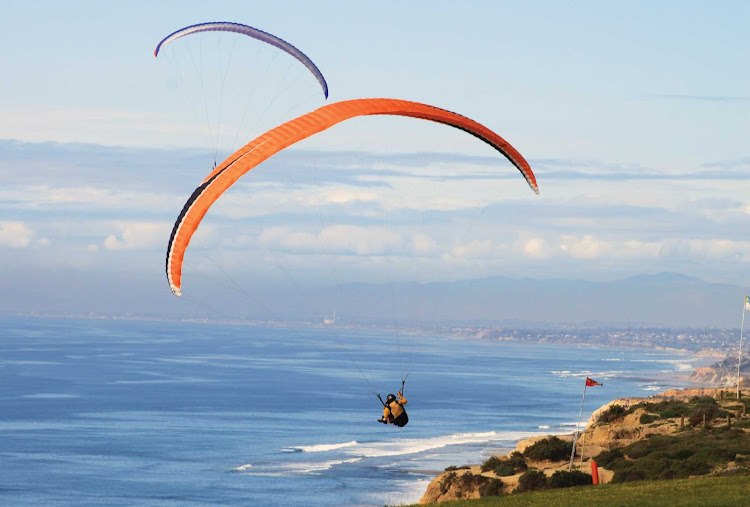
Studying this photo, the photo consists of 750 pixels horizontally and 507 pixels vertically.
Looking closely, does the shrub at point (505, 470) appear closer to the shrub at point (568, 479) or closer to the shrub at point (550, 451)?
the shrub at point (550, 451)

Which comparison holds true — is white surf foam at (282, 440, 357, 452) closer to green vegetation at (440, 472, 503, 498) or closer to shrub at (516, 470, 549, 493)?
green vegetation at (440, 472, 503, 498)

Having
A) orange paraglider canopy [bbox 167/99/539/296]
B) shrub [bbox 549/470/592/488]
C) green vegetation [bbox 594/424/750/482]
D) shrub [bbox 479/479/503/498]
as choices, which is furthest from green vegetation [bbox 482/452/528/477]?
orange paraglider canopy [bbox 167/99/539/296]

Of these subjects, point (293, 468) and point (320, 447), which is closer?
point (293, 468)

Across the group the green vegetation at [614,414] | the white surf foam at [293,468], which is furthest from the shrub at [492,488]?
the white surf foam at [293,468]

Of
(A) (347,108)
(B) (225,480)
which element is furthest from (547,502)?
(B) (225,480)

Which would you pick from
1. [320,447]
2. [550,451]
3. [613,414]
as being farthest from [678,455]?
[320,447]

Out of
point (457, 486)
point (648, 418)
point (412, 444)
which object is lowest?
point (457, 486)

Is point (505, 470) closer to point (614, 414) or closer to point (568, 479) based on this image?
point (568, 479)
